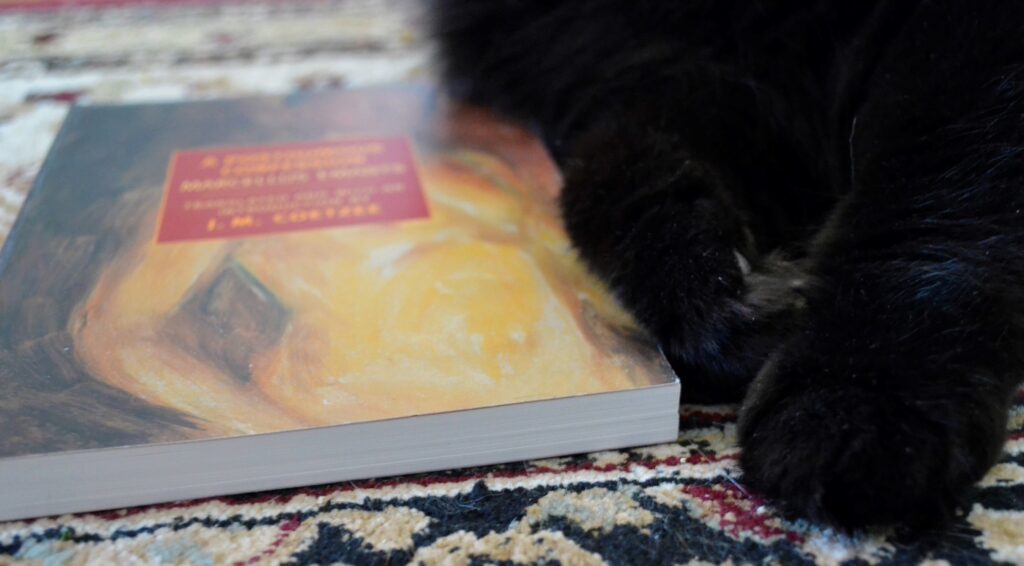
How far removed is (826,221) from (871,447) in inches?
6.6

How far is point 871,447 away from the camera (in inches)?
14.1

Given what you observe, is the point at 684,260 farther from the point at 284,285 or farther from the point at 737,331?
the point at 284,285

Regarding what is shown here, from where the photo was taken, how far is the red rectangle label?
0.56 metres

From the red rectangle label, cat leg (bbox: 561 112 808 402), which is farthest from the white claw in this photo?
the red rectangle label

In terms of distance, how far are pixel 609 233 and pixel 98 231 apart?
0.32m

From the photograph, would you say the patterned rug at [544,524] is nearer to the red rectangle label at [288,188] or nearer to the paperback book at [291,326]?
the paperback book at [291,326]

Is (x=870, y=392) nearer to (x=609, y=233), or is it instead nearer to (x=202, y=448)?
(x=609, y=233)

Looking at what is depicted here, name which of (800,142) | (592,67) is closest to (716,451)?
(800,142)

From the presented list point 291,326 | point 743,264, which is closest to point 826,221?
point 743,264

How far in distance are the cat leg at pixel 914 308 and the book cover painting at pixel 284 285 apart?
0.08 meters

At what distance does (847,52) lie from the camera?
1.77ft

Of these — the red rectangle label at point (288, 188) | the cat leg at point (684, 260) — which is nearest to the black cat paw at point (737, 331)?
the cat leg at point (684, 260)

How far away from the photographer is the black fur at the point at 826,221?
38 centimetres

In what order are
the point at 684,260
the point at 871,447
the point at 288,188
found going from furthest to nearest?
the point at 288,188 → the point at 684,260 → the point at 871,447
